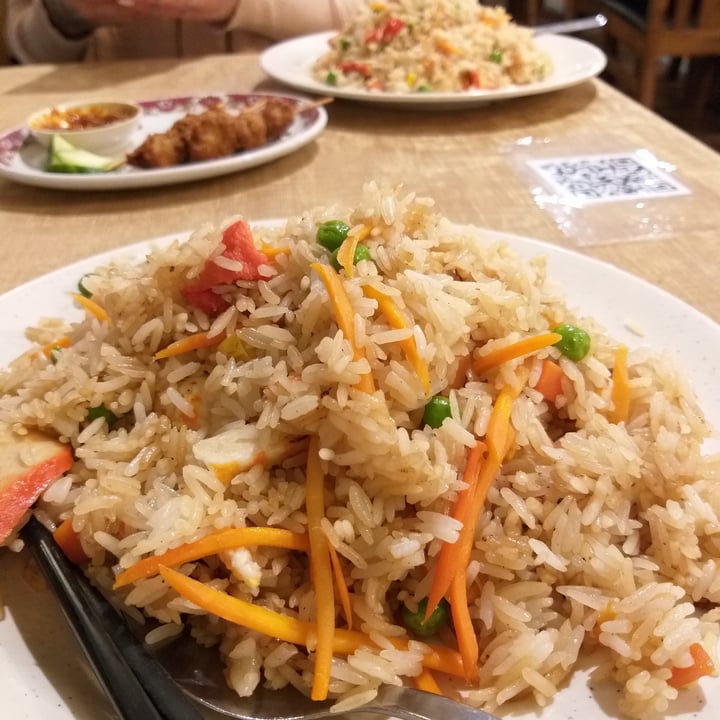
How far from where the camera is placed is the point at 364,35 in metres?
4.20

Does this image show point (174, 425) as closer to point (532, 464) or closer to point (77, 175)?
point (532, 464)

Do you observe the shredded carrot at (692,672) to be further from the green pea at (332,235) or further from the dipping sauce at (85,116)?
the dipping sauce at (85,116)

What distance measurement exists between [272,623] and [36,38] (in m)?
5.21

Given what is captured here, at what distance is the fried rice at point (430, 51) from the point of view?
3.86m

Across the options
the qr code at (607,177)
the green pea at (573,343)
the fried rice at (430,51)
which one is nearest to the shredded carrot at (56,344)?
the green pea at (573,343)

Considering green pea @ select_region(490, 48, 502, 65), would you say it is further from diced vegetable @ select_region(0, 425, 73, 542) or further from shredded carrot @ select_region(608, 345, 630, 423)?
diced vegetable @ select_region(0, 425, 73, 542)

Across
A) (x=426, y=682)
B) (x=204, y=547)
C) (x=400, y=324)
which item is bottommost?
(x=426, y=682)

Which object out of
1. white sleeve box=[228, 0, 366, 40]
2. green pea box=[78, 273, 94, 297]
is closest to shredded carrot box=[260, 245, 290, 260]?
green pea box=[78, 273, 94, 297]

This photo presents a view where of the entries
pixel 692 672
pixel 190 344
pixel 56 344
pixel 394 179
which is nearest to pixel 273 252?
pixel 190 344

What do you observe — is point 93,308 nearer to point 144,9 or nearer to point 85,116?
point 85,116

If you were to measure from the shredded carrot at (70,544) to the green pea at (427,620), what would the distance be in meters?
0.60

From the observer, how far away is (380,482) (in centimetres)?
125

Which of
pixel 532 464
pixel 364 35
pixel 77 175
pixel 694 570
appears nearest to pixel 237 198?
pixel 77 175

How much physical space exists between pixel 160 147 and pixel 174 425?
2.03 meters
